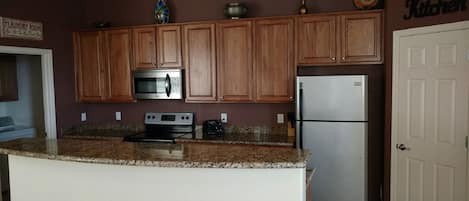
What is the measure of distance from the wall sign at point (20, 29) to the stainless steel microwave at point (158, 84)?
1214 millimetres

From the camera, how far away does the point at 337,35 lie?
12.3 feet

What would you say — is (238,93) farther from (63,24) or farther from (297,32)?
(63,24)

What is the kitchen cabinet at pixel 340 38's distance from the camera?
365 centimetres

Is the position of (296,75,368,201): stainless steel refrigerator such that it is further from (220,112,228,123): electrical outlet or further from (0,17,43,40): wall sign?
(0,17,43,40): wall sign

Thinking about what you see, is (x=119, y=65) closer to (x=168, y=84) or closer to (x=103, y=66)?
(x=103, y=66)

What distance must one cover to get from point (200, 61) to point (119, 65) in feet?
3.62

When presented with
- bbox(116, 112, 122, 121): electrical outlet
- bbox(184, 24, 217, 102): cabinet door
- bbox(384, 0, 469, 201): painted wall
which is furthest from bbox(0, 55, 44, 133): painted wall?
bbox(384, 0, 469, 201): painted wall

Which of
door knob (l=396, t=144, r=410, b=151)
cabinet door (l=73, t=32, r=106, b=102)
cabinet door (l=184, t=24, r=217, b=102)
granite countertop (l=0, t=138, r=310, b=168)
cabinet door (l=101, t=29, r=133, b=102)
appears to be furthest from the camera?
cabinet door (l=73, t=32, r=106, b=102)

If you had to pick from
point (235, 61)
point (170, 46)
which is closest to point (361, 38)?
point (235, 61)

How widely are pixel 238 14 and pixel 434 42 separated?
2024mm

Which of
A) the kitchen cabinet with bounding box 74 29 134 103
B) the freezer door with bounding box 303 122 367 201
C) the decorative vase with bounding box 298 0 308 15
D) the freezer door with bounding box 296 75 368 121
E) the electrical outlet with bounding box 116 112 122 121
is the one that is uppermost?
the decorative vase with bounding box 298 0 308 15

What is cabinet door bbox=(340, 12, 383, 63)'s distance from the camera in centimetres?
363

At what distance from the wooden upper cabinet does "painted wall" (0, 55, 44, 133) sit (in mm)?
1273

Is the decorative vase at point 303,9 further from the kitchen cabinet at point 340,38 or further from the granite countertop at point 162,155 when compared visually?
the granite countertop at point 162,155
